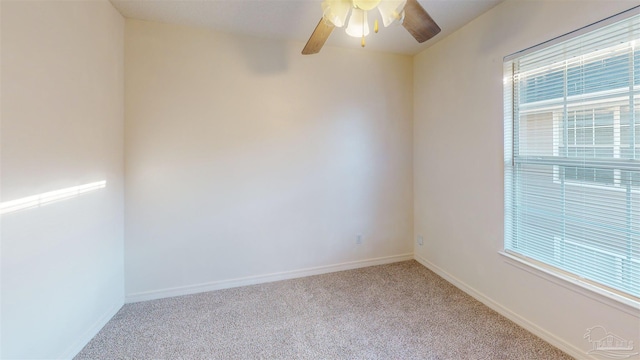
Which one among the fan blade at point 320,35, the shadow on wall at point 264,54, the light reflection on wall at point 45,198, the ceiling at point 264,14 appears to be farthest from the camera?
the shadow on wall at point 264,54

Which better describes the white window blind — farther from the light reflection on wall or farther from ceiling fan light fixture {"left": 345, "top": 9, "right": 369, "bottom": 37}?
the light reflection on wall

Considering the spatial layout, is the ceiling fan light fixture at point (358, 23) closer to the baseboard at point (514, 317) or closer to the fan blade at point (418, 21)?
the fan blade at point (418, 21)

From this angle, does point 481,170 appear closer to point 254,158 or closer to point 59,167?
point 254,158

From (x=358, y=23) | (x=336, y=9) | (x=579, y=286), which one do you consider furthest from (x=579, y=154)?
(x=336, y=9)

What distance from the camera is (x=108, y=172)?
2.06 m

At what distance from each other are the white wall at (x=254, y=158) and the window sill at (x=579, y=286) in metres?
1.34

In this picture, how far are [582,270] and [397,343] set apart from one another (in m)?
1.31

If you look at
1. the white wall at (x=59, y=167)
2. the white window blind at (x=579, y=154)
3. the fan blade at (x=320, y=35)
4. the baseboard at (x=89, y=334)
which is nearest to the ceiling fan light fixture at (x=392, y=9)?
the fan blade at (x=320, y=35)

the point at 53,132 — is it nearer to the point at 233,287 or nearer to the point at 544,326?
the point at 233,287

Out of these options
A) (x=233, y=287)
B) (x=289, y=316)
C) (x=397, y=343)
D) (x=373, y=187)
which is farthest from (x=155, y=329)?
(x=373, y=187)

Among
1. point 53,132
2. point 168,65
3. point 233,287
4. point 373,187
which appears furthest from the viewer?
point 373,187

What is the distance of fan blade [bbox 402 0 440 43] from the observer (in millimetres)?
1382

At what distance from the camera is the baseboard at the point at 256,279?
7.77 feet

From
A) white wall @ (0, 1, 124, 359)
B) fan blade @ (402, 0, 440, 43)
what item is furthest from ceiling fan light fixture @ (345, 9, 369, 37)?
white wall @ (0, 1, 124, 359)
